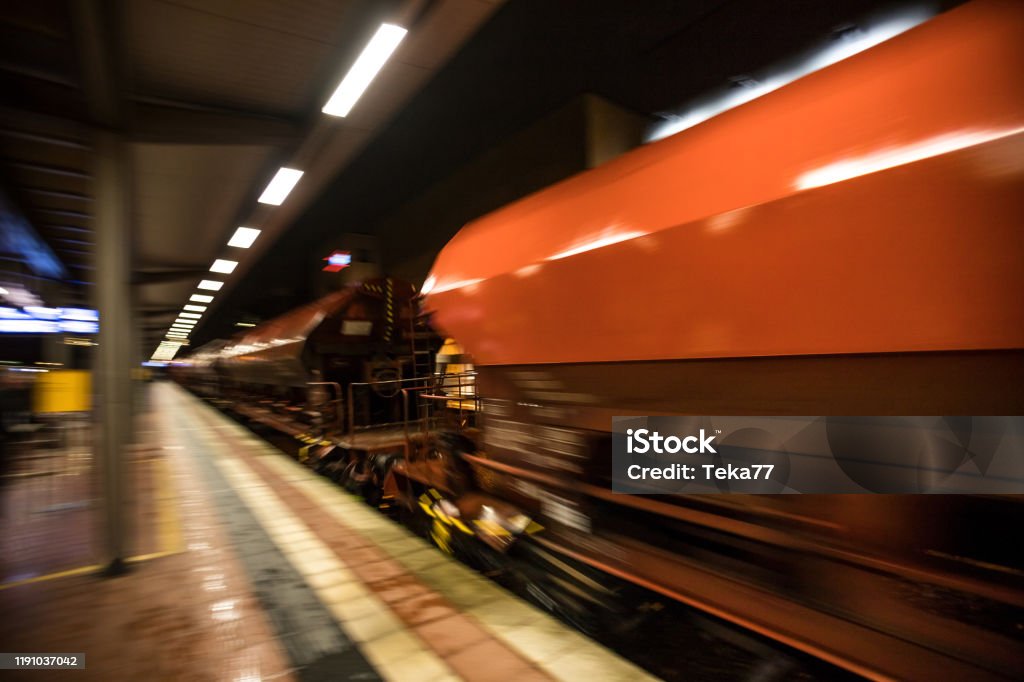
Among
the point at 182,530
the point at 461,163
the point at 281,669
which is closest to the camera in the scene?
the point at 281,669

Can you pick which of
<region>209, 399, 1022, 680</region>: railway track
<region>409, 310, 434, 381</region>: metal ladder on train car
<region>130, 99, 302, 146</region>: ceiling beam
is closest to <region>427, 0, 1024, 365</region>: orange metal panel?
<region>209, 399, 1022, 680</region>: railway track

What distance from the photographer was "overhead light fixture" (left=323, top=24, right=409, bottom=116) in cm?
351

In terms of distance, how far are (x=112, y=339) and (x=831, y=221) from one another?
4.51m

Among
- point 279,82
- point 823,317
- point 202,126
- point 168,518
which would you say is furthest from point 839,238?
point 168,518

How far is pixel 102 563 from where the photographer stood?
141 inches

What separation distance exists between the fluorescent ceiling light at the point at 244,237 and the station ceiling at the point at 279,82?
0.20m

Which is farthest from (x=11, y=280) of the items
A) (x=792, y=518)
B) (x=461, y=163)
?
(x=792, y=518)

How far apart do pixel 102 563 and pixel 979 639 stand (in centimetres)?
510

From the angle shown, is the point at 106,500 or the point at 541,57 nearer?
the point at 106,500

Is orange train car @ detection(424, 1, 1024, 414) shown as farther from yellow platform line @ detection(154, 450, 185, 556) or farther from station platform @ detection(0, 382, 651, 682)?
yellow platform line @ detection(154, 450, 185, 556)

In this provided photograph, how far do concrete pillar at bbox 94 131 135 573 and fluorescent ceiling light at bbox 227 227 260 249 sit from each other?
14.8 feet

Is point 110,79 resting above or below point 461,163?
below

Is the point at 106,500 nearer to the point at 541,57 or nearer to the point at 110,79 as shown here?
the point at 110,79

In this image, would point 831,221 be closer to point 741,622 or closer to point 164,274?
point 741,622
